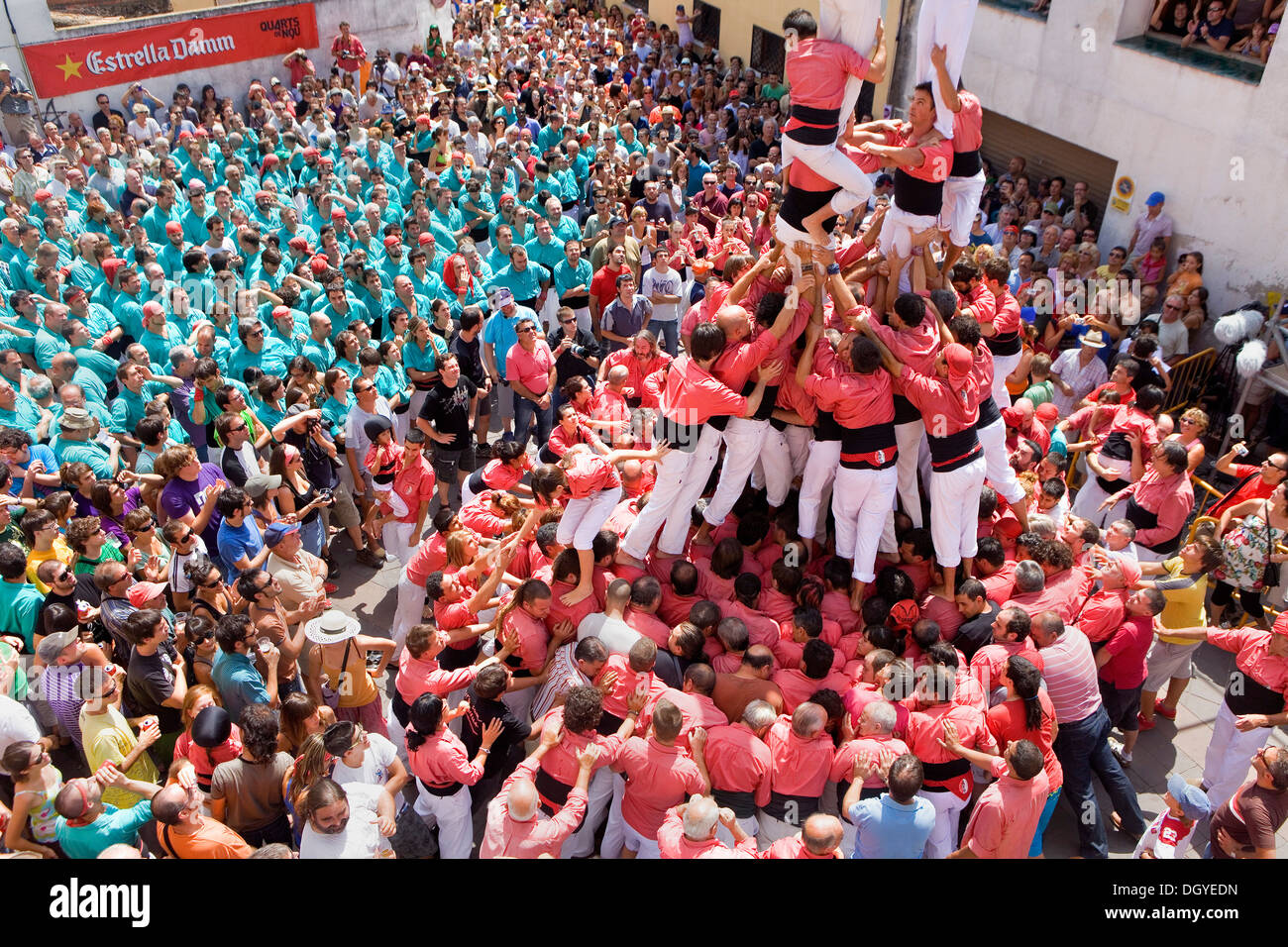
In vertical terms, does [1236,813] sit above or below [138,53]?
below

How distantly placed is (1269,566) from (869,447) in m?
3.40

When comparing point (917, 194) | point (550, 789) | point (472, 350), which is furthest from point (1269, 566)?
point (472, 350)

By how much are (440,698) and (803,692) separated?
2028 millimetres

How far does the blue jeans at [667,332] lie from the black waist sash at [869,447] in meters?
4.56

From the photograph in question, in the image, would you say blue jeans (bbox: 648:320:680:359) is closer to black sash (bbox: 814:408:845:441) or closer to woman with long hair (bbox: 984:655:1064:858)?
black sash (bbox: 814:408:845:441)

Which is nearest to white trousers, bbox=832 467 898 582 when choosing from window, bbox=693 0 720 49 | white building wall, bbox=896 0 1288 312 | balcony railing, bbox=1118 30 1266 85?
white building wall, bbox=896 0 1288 312

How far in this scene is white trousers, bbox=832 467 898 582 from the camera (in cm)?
559

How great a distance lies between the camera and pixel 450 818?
16.3ft

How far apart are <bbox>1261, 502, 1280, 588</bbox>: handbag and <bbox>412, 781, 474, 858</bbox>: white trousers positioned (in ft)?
18.4

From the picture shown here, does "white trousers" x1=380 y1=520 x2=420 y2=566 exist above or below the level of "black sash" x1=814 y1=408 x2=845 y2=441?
below
